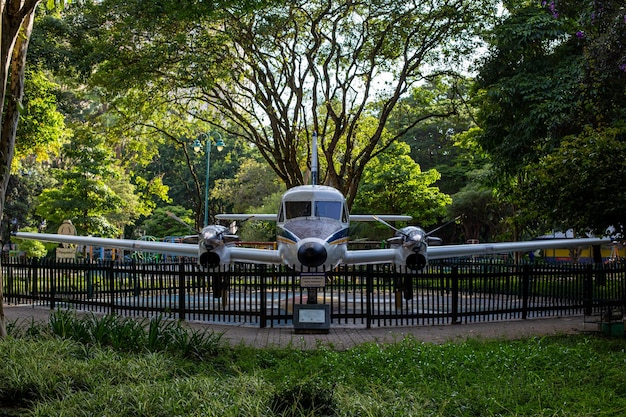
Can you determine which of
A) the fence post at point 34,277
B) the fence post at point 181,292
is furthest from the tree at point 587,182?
the fence post at point 34,277

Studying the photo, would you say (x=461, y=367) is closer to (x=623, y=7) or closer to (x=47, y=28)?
(x=623, y=7)

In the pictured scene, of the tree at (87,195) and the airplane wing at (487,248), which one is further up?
the tree at (87,195)

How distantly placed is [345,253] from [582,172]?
5756mm

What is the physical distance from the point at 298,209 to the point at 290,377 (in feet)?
26.5

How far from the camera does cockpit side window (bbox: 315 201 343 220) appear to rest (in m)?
15.1

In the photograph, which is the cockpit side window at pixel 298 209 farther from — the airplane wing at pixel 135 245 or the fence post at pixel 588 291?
the fence post at pixel 588 291

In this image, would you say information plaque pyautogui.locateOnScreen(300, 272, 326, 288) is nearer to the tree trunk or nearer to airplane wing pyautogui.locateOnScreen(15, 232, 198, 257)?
airplane wing pyautogui.locateOnScreen(15, 232, 198, 257)

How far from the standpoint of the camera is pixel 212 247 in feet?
49.5

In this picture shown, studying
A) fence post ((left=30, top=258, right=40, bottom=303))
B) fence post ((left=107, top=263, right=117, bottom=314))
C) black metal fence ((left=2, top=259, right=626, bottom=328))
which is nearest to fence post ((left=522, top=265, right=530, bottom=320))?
black metal fence ((left=2, top=259, right=626, bottom=328))

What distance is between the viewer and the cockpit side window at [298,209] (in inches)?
A: 596

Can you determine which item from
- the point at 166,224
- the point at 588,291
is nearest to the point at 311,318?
the point at 588,291

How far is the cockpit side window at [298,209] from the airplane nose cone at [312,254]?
7.20ft

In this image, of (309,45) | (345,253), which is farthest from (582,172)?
(309,45)

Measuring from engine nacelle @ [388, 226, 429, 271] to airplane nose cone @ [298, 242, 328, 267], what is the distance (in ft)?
9.61
